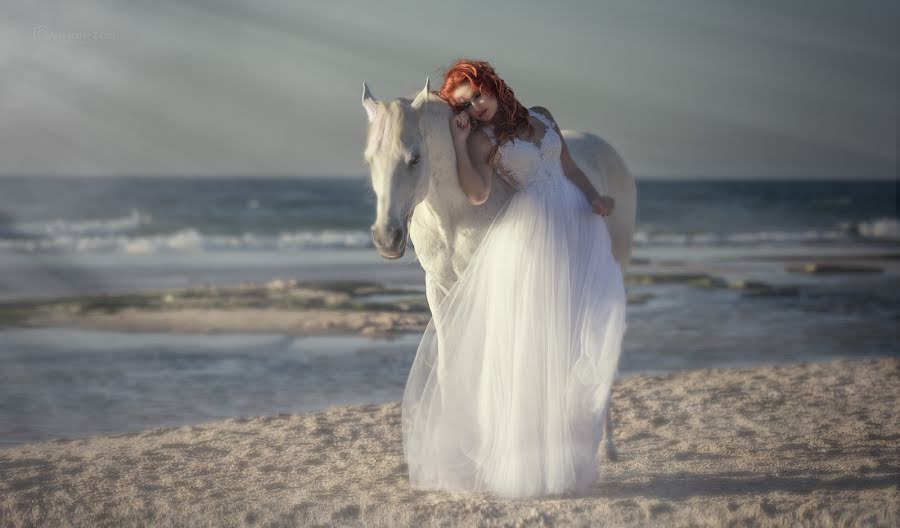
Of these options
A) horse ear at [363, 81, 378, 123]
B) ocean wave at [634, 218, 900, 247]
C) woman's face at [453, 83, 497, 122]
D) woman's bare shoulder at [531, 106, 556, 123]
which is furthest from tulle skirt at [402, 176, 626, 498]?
ocean wave at [634, 218, 900, 247]

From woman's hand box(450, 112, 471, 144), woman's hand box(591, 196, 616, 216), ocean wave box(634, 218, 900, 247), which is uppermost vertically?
woman's hand box(450, 112, 471, 144)

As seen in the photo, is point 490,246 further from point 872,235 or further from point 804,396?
point 872,235

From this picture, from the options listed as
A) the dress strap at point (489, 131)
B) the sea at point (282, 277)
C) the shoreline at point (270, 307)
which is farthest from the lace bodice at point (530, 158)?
the shoreline at point (270, 307)

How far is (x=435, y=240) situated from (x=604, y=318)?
2.43ft

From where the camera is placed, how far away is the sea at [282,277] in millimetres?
5586

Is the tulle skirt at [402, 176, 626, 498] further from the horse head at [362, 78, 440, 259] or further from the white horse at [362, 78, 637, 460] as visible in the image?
the horse head at [362, 78, 440, 259]

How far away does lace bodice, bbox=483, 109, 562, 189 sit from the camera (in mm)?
3420

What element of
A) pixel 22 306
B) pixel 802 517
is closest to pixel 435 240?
pixel 802 517

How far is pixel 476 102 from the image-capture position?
10.9 feet

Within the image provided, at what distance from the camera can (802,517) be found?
319 cm

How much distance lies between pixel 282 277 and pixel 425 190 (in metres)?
9.50

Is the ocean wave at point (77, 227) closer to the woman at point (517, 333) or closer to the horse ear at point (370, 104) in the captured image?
the woman at point (517, 333)

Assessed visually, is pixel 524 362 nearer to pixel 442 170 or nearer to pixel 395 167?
pixel 442 170

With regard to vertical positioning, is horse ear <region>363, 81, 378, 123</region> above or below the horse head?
above
